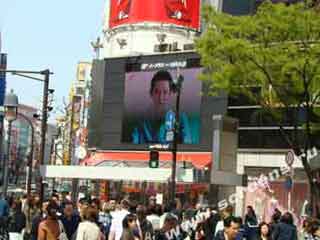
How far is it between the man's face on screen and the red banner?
1074 centimetres

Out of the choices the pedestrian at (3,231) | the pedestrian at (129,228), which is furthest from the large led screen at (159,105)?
the pedestrian at (129,228)

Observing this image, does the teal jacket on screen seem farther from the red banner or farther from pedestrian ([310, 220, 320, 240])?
pedestrian ([310, 220, 320, 240])

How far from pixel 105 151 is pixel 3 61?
1014cm

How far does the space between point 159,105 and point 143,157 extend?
11.6 ft

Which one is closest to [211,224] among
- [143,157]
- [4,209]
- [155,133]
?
[4,209]

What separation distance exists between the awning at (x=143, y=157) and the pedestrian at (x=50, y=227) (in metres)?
32.0

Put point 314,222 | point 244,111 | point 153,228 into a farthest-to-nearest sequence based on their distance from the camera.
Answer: point 244,111, point 153,228, point 314,222

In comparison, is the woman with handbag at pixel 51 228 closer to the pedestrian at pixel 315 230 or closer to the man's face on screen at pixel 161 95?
the pedestrian at pixel 315 230

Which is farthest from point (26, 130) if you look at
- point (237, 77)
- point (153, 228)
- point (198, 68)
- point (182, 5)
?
point (153, 228)

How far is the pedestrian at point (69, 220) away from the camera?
1305cm

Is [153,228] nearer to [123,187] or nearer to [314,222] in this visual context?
[314,222]

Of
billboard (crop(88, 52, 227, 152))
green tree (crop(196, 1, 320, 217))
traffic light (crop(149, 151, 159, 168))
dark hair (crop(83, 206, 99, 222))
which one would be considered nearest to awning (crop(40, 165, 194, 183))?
billboard (crop(88, 52, 227, 152))

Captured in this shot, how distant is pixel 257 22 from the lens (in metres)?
25.5

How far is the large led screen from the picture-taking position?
47562 mm
